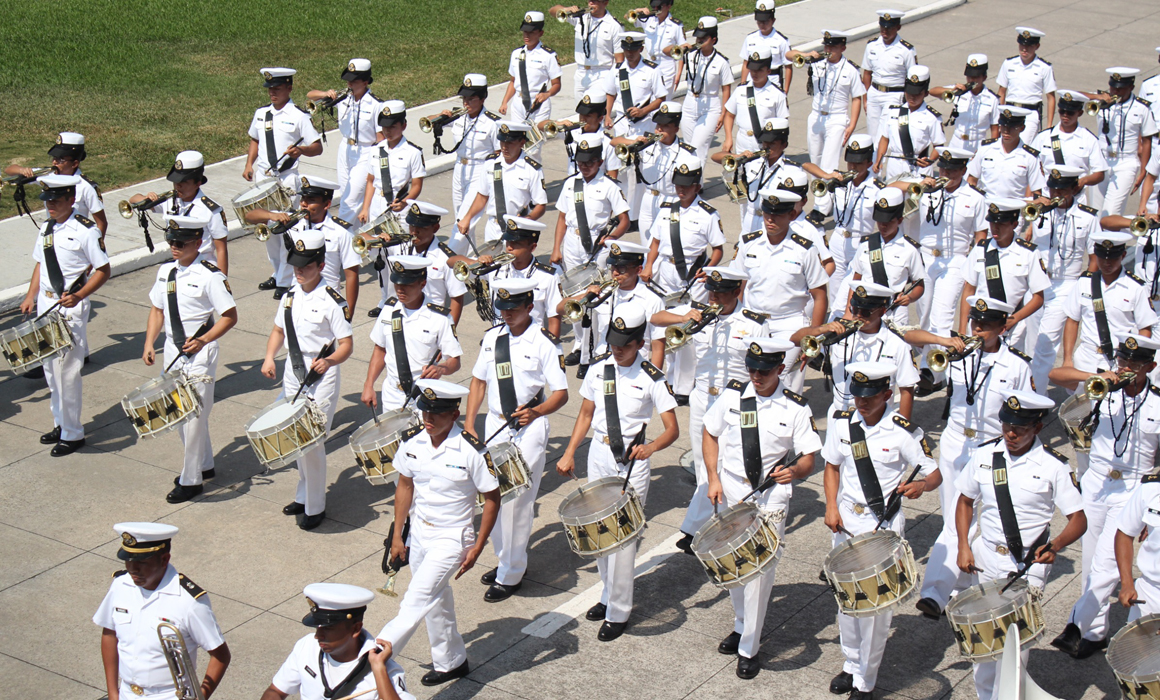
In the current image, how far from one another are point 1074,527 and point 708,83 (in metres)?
10.7

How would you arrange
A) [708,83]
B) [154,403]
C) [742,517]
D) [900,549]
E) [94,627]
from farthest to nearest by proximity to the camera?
1. [708,83]
2. [154,403]
3. [94,627]
4. [742,517]
5. [900,549]

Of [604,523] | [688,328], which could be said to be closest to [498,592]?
[604,523]

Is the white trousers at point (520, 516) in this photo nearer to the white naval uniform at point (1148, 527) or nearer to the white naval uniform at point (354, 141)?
the white naval uniform at point (1148, 527)

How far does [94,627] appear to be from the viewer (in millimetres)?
9039

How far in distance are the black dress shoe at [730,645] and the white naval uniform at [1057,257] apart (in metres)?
4.94

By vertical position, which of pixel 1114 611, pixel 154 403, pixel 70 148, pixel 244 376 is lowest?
pixel 1114 611

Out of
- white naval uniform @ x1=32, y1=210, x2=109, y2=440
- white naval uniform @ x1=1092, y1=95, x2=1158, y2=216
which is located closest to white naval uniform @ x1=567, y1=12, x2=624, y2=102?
white naval uniform @ x1=1092, y1=95, x2=1158, y2=216

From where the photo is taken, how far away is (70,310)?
38.4ft

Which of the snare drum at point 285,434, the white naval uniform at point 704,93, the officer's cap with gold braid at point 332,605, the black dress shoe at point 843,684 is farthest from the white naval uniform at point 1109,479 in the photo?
the white naval uniform at point 704,93

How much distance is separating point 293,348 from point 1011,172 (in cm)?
791

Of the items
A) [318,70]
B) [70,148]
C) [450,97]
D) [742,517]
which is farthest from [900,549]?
[318,70]

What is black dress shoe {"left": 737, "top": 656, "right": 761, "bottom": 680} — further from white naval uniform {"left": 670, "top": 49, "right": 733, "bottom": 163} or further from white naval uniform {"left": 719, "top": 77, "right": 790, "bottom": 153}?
white naval uniform {"left": 670, "top": 49, "right": 733, "bottom": 163}

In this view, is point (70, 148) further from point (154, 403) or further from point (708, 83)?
point (708, 83)

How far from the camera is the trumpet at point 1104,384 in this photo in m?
8.55
